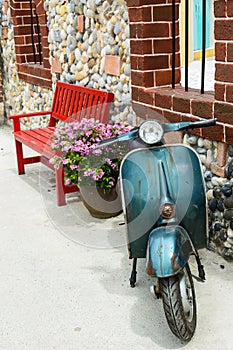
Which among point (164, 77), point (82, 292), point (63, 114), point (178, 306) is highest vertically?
point (164, 77)

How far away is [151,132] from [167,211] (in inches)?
16.1

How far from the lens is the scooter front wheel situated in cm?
246

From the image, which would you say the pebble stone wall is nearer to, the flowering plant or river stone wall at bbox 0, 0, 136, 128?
river stone wall at bbox 0, 0, 136, 128

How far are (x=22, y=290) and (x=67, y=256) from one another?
51cm

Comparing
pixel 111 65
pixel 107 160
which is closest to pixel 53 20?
Answer: pixel 111 65

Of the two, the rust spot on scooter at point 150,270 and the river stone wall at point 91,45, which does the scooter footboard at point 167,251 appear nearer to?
the rust spot on scooter at point 150,270

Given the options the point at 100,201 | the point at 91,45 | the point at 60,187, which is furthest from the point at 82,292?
the point at 91,45

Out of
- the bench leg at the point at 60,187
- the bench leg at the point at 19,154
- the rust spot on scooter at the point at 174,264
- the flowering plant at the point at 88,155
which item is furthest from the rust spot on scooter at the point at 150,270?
the bench leg at the point at 19,154

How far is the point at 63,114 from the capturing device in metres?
5.52

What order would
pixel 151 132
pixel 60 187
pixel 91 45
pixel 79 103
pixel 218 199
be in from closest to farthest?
pixel 151 132 → pixel 218 199 → pixel 60 187 → pixel 91 45 → pixel 79 103

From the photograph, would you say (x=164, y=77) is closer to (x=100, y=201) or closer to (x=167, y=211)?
(x=100, y=201)

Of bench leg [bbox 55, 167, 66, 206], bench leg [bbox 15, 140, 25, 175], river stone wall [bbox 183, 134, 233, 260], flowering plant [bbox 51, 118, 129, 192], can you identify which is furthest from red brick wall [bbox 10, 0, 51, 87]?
river stone wall [bbox 183, 134, 233, 260]

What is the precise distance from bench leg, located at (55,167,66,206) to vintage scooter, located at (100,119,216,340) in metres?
1.60

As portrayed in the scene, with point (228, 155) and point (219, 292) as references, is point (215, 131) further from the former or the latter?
point (219, 292)
